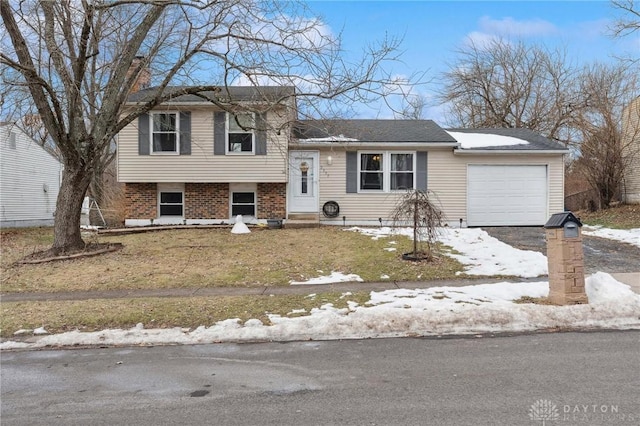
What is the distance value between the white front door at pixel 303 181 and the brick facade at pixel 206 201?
251 centimetres

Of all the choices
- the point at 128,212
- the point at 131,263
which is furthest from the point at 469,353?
the point at 128,212

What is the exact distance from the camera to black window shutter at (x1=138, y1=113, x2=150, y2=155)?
55.5 ft

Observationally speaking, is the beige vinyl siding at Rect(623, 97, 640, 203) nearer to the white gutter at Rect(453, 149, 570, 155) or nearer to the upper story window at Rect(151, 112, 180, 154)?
the white gutter at Rect(453, 149, 570, 155)

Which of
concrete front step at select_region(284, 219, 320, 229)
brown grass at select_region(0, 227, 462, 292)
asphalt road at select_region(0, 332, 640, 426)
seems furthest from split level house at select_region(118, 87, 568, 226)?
asphalt road at select_region(0, 332, 640, 426)

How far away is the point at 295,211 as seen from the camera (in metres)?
17.4

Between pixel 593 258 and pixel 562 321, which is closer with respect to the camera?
pixel 562 321

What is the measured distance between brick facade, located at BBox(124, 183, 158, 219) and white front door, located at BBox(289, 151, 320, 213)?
5.15m

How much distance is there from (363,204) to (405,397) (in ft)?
43.8

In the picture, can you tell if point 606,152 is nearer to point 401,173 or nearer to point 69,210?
point 401,173

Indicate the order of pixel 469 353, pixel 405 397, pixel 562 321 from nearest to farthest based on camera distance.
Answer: pixel 405 397, pixel 469 353, pixel 562 321

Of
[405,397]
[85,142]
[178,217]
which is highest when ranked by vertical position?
[85,142]

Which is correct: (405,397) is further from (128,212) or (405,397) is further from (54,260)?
(128,212)

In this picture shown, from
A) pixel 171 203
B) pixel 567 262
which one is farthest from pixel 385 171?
pixel 567 262

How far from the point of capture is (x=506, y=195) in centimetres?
1695
